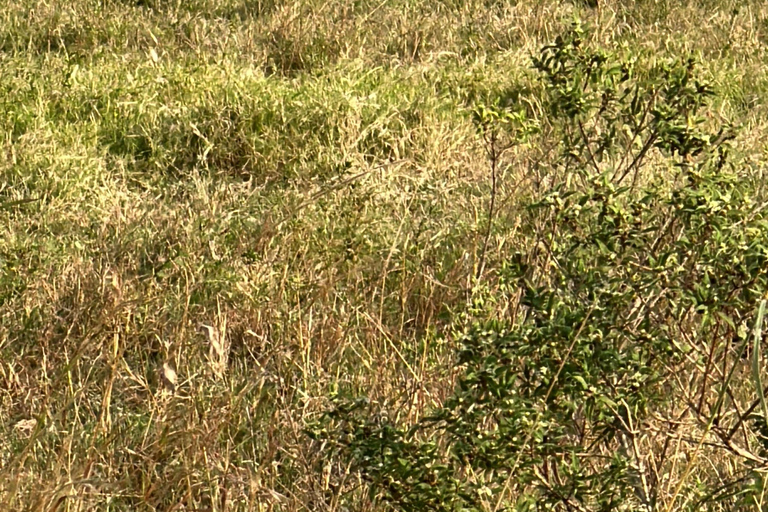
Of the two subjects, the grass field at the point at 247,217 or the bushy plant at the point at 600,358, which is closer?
the bushy plant at the point at 600,358

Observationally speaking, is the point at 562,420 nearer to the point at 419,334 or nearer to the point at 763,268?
the point at 763,268

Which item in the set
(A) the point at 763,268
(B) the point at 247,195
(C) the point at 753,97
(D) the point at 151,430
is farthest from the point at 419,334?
(C) the point at 753,97

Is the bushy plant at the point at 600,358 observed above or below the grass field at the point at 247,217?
above

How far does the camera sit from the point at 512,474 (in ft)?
7.83

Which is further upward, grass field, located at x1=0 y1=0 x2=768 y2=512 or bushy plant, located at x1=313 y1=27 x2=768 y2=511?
bushy plant, located at x1=313 y1=27 x2=768 y2=511

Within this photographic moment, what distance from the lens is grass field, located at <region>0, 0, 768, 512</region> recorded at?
318 centimetres

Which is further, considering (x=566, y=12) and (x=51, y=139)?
(x=566, y=12)

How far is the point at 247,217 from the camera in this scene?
4770 mm

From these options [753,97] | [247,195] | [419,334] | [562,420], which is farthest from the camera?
[753,97]

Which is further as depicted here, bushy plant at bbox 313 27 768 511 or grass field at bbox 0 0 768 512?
grass field at bbox 0 0 768 512

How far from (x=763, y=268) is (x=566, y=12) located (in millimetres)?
4777

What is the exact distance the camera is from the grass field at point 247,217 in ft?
10.4

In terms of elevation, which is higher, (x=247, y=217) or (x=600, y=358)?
(x=600, y=358)

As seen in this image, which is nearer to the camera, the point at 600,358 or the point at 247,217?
the point at 600,358
